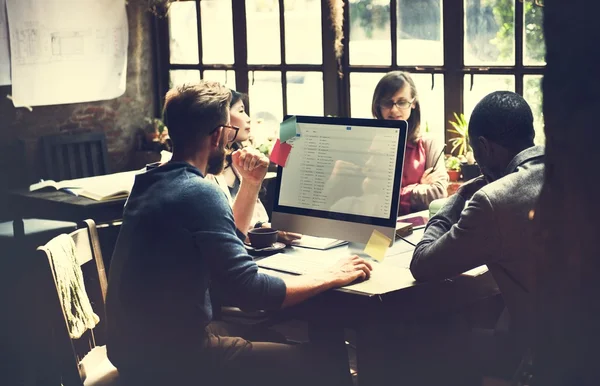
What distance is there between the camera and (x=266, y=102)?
218 inches

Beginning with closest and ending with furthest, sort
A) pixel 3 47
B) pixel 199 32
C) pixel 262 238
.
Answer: pixel 262 238 < pixel 3 47 < pixel 199 32

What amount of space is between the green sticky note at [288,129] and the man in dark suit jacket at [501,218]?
0.72 metres

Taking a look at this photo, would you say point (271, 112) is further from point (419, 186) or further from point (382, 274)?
point (382, 274)

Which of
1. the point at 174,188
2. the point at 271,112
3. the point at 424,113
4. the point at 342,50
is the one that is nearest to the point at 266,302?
the point at 174,188

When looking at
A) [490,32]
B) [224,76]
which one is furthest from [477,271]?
[224,76]

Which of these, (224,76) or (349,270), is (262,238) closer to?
(349,270)

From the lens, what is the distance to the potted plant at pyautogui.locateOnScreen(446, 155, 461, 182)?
4328mm

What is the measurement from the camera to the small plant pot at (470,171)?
13.6ft

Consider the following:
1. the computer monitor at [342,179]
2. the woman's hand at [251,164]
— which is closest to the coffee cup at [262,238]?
the computer monitor at [342,179]

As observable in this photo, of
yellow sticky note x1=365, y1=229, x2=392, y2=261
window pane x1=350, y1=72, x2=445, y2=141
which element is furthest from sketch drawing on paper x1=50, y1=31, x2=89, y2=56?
yellow sticky note x1=365, y1=229, x2=392, y2=261

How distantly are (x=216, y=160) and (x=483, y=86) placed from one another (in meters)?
2.14

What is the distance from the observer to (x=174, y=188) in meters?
2.36

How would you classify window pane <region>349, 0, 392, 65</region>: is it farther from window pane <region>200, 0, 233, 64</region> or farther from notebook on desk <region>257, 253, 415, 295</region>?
notebook on desk <region>257, 253, 415, 295</region>

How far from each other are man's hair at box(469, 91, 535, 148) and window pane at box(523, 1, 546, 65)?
5.53 feet
